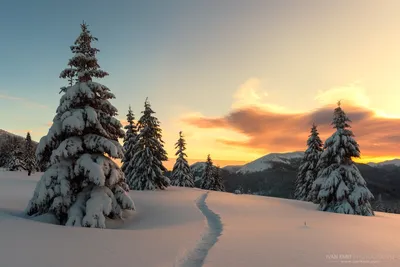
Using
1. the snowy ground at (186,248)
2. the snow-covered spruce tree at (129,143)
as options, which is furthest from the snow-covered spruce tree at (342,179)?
the snow-covered spruce tree at (129,143)

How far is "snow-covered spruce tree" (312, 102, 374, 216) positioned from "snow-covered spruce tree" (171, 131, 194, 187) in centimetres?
3150

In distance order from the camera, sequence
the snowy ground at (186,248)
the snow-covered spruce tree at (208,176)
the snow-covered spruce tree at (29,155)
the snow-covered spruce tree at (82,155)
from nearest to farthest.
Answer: the snowy ground at (186,248) → the snow-covered spruce tree at (82,155) → the snow-covered spruce tree at (208,176) → the snow-covered spruce tree at (29,155)

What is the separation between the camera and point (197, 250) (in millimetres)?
9789

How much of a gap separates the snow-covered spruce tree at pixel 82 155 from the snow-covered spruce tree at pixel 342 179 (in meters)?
19.7

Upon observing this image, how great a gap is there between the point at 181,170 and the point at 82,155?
43.3m

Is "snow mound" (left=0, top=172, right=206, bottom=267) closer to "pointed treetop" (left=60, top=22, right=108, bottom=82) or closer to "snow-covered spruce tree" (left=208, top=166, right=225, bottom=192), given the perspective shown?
"pointed treetop" (left=60, top=22, right=108, bottom=82)

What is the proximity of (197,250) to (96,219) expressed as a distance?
685cm

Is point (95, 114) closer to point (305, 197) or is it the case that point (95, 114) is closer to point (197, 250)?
point (197, 250)

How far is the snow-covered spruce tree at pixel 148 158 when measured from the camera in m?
39.2

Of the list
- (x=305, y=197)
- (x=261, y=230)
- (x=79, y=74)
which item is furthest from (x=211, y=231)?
(x=305, y=197)

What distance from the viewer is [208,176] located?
67.3 meters

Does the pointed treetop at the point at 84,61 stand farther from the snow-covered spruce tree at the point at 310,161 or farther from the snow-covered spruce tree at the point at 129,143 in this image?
the snow-covered spruce tree at the point at 310,161

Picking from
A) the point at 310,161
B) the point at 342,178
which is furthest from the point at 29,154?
the point at 342,178

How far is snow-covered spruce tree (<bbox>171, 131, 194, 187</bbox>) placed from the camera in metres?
58.0
